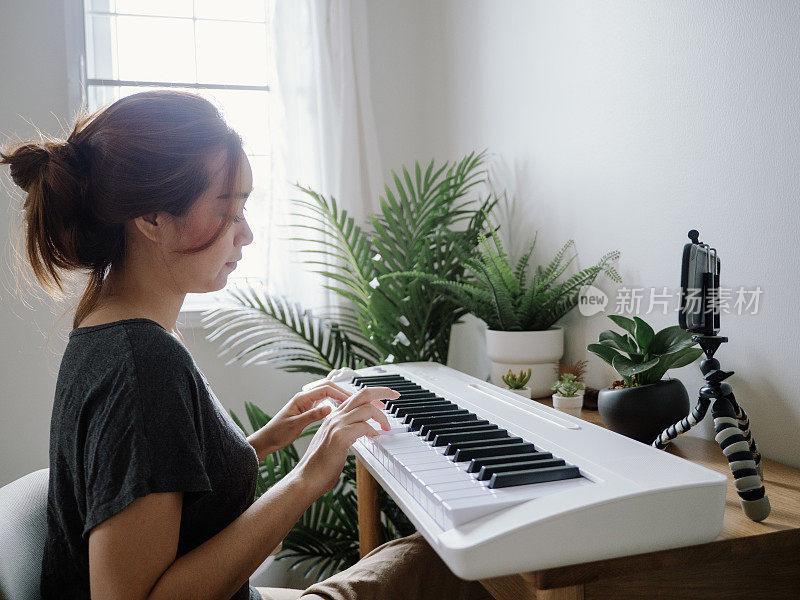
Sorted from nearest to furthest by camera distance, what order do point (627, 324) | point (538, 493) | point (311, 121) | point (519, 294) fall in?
point (538, 493), point (627, 324), point (519, 294), point (311, 121)

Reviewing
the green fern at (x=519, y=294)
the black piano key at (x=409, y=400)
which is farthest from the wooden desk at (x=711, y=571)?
the green fern at (x=519, y=294)

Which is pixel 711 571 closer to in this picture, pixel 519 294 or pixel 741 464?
pixel 741 464

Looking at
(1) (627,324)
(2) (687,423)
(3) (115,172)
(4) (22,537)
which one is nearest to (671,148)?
(1) (627,324)

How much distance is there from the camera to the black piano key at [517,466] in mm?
892

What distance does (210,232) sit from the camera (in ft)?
3.49

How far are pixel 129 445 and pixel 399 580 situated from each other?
22.4 inches

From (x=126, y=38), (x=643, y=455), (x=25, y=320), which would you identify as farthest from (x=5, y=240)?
(x=643, y=455)

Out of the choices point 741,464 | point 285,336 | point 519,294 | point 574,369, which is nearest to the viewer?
point 741,464

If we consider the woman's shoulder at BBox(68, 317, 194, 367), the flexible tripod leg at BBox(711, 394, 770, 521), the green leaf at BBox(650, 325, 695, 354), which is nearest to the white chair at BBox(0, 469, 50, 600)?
the woman's shoulder at BBox(68, 317, 194, 367)

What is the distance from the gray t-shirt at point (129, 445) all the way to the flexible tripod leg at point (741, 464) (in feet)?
2.33

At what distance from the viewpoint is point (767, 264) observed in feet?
4.11

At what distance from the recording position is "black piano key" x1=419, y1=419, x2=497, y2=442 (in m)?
1.13

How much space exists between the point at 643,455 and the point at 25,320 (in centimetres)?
252

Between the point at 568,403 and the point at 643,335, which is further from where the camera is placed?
the point at 568,403
